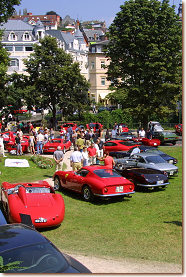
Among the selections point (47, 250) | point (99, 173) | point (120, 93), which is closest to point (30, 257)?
point (47, 250)

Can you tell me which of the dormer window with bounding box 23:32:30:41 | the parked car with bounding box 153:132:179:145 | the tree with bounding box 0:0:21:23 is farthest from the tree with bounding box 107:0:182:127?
the dormer window with bounding box 23:32:30:41

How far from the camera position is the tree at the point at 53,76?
153ft

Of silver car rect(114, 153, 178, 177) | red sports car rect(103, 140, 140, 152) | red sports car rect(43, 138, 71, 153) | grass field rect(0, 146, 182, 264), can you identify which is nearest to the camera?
grass field rect(0, 146, 182, 264)

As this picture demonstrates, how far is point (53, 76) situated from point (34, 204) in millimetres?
37565

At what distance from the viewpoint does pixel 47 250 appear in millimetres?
6188

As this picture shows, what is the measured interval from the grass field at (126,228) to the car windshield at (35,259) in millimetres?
2929

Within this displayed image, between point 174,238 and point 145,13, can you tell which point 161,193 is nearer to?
point 174,238

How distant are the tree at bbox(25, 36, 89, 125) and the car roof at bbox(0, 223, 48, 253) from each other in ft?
130

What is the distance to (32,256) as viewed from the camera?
598 cm

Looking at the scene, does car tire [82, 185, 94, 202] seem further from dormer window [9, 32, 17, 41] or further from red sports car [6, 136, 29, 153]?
dormer window [9, 32, 17, 41]

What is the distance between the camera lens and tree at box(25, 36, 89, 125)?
153ft

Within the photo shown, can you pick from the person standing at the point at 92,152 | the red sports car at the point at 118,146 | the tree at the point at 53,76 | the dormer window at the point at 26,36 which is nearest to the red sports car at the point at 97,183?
the person standing at the point at 92,152

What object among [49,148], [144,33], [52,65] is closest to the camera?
[49,148]

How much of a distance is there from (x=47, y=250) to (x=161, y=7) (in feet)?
110
